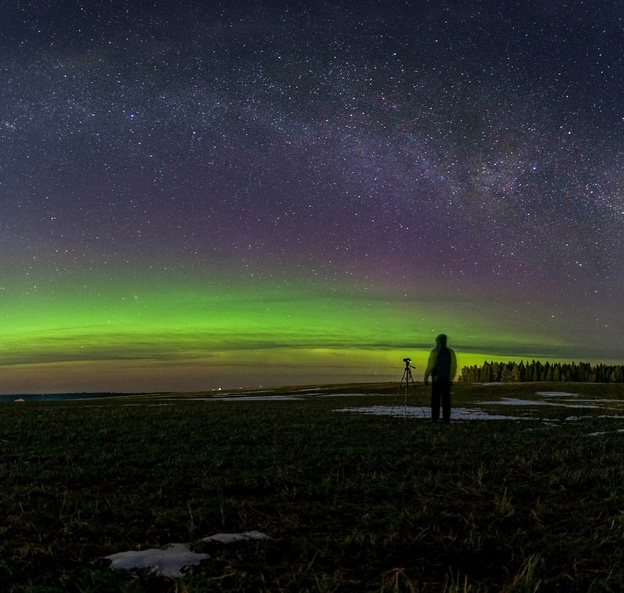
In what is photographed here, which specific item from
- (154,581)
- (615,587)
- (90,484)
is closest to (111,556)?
(154,581)

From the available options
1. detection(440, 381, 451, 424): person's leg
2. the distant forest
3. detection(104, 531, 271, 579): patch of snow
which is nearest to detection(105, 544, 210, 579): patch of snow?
detection(104, 531, 271, 579): patch of snow

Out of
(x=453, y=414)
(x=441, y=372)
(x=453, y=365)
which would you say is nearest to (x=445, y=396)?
(x=441, y=372)

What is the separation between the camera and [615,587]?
383cm

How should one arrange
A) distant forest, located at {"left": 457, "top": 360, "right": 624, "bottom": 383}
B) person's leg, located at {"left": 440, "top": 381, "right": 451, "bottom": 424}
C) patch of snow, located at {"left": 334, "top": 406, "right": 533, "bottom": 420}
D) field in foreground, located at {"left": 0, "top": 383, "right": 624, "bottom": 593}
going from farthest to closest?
1. distant forest, located at {"left": 457, "top": 360, "right": 624, "bottom": 383}
2. patch of snow, located at {"left": 334, "top": 406, "right": 533, "bottom": 420}
3. person's leg, located at {"left": 440, "top": 381, "right": 451, "bottom": 424}
4. field in foreground, located at {"left": 0, "top": 383, "right": 624, "bottom": 593}

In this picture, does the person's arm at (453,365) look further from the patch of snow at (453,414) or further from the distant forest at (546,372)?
the distant forest at (546,372)

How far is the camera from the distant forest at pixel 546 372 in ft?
425

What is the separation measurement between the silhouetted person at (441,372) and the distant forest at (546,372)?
119 metres

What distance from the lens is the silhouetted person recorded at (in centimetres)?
1567

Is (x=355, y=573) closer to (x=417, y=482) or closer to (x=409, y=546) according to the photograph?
(x=409, y=546)

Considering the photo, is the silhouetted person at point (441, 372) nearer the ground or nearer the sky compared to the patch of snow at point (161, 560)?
nearer the sky

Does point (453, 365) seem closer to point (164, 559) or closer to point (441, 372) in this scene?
point (441, 372)

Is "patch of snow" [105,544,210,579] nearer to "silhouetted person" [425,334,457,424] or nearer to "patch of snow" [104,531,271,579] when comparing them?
"patch of snow" [104,531,271,579]

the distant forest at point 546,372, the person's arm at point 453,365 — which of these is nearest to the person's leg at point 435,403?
the person's arm at point 453,365

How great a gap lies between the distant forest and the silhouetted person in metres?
119
